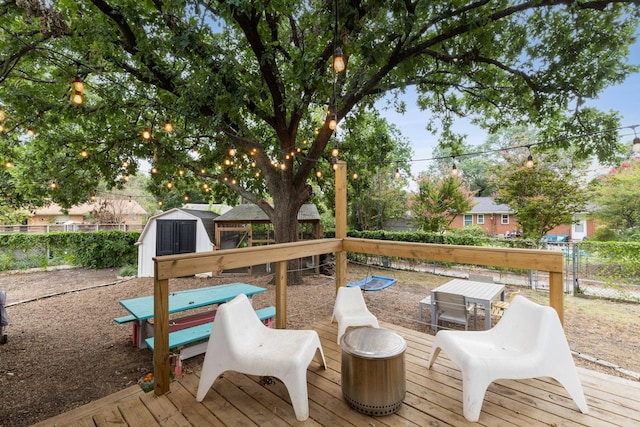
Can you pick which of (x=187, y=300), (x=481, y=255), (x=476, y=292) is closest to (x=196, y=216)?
(x=187, y=300)

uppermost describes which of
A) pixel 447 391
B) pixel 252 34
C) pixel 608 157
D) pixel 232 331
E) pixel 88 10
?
pixel 88 10

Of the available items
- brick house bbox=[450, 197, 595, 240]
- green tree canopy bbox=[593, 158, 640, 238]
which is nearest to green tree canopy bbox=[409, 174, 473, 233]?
green tree canopy bbox=[593, 158, 640, 238]

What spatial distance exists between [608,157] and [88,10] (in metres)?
9.43

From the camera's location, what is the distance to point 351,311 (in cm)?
295

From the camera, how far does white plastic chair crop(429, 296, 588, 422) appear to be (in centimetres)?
159

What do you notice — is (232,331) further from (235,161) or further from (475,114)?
(475,114)

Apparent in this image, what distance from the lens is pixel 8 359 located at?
3914 mm

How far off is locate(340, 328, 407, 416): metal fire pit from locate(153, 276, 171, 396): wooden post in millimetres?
1205

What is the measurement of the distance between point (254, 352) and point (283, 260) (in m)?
0.92

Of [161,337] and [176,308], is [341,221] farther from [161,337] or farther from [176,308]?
[176,308]

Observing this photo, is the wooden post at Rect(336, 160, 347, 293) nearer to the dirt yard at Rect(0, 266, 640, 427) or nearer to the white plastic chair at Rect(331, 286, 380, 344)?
the white plastic chair at Rect(331, 286, 380, 344)

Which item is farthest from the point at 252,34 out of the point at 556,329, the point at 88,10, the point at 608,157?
the point at 608,157

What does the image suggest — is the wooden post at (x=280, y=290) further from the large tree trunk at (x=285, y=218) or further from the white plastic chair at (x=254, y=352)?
the large tree trunk at (x=285, y=218)

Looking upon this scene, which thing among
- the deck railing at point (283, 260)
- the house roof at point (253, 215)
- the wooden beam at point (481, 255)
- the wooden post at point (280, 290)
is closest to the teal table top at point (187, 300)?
the wooden post at point (280, 290)
